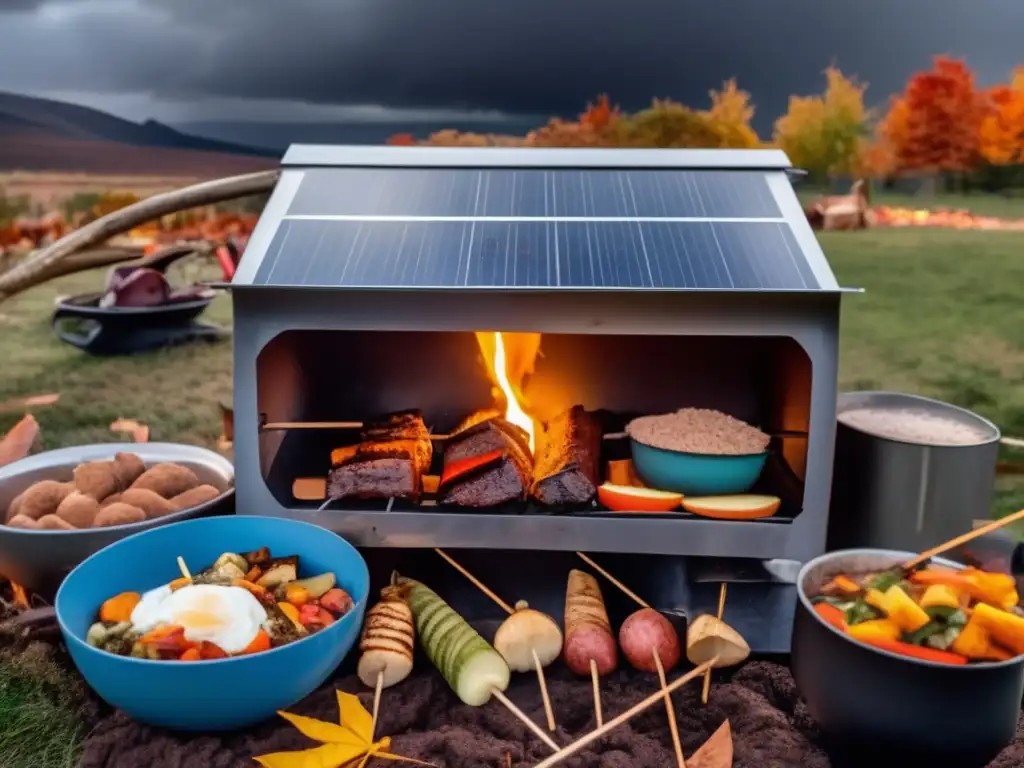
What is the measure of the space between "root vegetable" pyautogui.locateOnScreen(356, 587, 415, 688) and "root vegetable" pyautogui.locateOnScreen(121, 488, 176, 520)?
79 centimetres

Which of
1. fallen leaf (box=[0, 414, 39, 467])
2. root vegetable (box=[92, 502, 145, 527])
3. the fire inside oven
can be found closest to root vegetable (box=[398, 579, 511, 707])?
the fire inside oven

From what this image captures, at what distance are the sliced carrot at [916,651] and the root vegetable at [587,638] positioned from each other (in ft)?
2.46

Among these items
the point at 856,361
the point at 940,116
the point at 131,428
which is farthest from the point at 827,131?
the point at 131,428

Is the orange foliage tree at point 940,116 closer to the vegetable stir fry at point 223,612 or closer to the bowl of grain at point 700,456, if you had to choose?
the bowl of grain at point 700,456

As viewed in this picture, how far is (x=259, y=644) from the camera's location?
86.0 inches

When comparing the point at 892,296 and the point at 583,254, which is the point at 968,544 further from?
the point at 892,296

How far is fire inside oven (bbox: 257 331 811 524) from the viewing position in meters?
2.71

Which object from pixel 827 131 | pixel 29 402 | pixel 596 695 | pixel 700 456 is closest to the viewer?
pixel 596 695

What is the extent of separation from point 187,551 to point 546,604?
1180mm

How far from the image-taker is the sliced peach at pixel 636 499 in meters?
2.67

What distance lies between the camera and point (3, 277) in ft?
11.7

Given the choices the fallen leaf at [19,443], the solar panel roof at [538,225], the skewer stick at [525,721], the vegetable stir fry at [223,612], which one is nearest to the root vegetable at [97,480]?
the vegetable stir fry at [223,612]

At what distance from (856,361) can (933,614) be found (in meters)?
5.01

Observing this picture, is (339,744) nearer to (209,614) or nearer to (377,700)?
(377,700)
